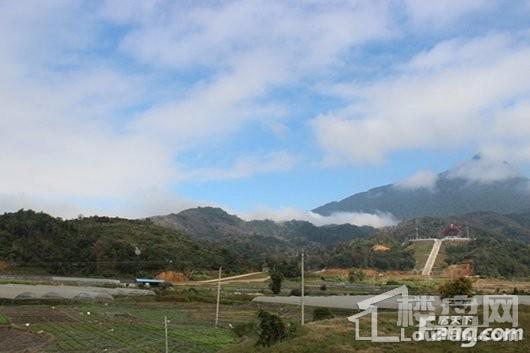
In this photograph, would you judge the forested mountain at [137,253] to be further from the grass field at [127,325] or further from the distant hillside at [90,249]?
the grass field at [127,325]

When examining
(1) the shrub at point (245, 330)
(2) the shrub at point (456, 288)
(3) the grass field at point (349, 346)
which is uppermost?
(2) the shrub at point (456, 288)

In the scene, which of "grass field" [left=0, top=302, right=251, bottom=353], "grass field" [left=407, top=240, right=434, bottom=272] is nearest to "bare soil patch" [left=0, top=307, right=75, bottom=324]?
"grass field" [left=0, top=302, right=251, bottom=353]

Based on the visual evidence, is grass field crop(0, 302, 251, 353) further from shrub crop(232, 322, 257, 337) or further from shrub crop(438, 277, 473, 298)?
shrub crop(438, 277, 473, 298)

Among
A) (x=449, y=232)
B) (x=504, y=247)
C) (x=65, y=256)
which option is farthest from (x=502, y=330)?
(x=449, y=232)

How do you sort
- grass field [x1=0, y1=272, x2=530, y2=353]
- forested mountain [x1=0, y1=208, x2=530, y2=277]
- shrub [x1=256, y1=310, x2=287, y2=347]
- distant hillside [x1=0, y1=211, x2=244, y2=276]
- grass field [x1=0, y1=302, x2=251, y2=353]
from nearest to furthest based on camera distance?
1. grass field [x1=0, y1=272, x2=530, y2=353]
2. shrub [x1=256, y1=310, x2=287, y2=347]
3. grass field [x1=0, y1=302, x2=251, y2=353]
4. distant hillside [x1=0, y1=211, x2=244, y2=276]
5. forested mountain [x1=0, y1=208, x2=530, y2=277]

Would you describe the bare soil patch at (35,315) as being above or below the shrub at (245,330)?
below

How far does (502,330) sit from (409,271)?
90.5m

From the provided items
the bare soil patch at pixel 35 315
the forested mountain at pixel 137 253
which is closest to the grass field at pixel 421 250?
the forested mountain at pixel 137 253

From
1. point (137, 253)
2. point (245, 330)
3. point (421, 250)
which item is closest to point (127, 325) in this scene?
point (245, 330)

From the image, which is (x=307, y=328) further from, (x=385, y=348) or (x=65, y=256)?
(x=65, y=256)

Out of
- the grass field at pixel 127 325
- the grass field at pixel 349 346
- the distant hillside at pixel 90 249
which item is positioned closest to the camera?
the grass field at pixel 349 346

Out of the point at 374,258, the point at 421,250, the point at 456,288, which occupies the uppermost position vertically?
the point at 421,250

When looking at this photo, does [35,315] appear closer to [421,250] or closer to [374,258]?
[374,258]

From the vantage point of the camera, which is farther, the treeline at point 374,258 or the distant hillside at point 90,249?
the treeline at point 374,258
